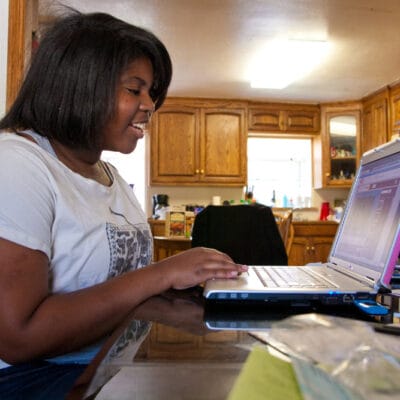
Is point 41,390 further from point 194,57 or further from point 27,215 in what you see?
point 194,57

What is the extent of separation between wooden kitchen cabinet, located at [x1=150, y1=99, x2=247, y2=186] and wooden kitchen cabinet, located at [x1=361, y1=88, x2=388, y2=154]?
1.27m

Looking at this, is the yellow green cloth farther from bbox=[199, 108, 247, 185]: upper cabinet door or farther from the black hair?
bbox=[199, 108, 247, 185]: upper cabinet door

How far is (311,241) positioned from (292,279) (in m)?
3.56

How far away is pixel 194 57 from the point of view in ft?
10.8

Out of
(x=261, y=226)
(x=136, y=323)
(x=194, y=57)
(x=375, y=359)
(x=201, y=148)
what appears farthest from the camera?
(x=201, y=148)

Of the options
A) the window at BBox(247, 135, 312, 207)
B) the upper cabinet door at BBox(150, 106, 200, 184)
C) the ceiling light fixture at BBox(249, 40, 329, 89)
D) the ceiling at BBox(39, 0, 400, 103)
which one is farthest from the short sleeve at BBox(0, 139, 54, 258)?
the window at BBox(247, 135, 312, 207)

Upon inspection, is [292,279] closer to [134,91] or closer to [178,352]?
[178,352]

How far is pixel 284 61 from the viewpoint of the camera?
3344mm

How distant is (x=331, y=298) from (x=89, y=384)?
0.41 m

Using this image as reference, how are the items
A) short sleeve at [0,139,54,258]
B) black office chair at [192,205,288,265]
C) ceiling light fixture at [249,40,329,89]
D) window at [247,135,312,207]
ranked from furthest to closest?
window at [247,135,312,207]
ceiling light fixture at [249,40,329,89]
black office chair at [192,205,288,265]
short sleeve at [0,139,54,258]

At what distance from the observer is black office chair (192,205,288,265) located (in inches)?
73.1

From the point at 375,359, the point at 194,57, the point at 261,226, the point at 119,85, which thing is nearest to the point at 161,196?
the point at 194,57

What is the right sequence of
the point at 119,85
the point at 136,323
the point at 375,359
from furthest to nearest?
the point at 119,85, the point at 136,323, the point at 375,359

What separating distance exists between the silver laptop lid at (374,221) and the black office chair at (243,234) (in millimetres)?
872
